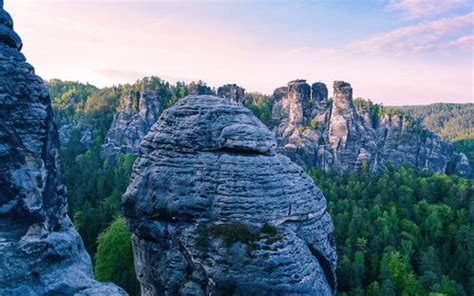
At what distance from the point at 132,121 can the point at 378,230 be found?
62.8 metres

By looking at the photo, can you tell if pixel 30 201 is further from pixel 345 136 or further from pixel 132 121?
pixel 132 121

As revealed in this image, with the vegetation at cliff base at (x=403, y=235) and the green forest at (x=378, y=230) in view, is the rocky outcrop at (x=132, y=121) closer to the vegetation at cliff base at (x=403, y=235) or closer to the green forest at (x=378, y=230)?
the green forest at (x=378, y=230)

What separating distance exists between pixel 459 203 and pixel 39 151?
54554 millimetres

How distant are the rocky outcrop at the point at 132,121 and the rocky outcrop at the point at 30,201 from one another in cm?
7618

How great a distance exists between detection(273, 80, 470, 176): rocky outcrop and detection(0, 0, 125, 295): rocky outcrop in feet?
211

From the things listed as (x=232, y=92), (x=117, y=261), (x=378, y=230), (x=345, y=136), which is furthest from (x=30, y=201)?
(x=232, y=92)

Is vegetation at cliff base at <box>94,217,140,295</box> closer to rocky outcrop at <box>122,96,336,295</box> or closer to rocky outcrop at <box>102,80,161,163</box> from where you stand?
rocky outcrop at <box>122,96,336,295</box>

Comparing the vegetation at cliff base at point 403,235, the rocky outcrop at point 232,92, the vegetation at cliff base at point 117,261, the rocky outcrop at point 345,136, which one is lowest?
the vegetation at cliff base at point 403,235

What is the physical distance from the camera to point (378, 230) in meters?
41.8

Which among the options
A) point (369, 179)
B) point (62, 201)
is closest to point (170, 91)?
point (369, 179)

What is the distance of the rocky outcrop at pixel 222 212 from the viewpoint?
13.4 metres

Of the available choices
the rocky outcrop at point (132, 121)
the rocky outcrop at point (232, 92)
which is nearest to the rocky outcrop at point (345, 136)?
the rocky outcrop at point (232, 92)

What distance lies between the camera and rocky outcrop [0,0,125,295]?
7262 millimetres

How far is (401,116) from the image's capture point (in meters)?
88.3
